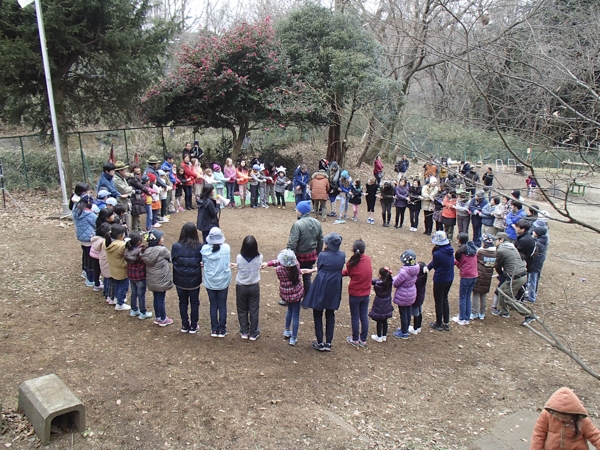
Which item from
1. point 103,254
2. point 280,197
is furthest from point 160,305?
point 280,197

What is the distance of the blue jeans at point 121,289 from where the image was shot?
7102mm

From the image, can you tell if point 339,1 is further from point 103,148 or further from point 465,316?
point 465,316

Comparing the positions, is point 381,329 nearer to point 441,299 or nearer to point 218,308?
point 441,299

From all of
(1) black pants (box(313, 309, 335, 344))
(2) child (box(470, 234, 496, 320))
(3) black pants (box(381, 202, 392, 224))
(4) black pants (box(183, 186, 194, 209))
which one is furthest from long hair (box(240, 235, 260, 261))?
(3) black pants (box(381, 202, 392, 224))

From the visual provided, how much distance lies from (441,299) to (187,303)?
13.2 feet

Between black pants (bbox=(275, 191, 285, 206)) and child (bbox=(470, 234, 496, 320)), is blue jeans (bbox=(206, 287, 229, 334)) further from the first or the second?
black pants (bbox=(275, 191, 285, 206))

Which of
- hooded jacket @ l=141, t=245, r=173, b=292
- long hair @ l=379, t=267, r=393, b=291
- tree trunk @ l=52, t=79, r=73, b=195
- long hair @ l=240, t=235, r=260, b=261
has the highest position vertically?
tree trunk @ l=52, t=79, r=73, b=195

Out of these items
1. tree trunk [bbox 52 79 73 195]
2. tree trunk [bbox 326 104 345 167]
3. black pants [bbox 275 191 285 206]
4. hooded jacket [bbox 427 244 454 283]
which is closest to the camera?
hooded jacket [bbox 427 244 454 283]

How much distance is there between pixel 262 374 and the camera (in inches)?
232

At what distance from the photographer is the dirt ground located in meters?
4.86

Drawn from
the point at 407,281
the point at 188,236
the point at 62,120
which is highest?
the point at 62,120

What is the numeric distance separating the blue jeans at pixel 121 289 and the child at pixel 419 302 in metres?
→ 4.41

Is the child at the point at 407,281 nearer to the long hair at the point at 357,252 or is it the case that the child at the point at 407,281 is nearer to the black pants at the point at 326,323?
the long hair at the point at 357,252

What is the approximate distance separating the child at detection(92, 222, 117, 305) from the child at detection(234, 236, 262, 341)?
2.23 meters
